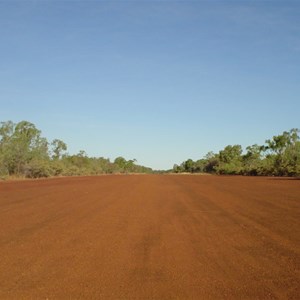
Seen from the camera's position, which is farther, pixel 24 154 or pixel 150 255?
pixel 24 154

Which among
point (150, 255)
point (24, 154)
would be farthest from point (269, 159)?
point (150, 255)

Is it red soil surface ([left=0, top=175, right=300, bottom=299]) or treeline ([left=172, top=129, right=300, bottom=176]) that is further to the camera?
treeline ([left=172, top=129, right=300, bottom=176])

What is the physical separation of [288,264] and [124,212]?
7197 mm

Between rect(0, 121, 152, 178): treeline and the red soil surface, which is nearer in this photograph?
the red soil surface

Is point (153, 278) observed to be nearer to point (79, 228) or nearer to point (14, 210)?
point (79, 228)

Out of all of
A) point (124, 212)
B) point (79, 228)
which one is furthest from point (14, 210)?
point (79, 228)

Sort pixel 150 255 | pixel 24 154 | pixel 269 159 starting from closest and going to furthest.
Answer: pixel 150 255
pixel 24 154
pixel 269 159

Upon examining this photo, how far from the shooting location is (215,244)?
312 inches

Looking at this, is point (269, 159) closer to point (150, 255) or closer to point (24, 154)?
point (24, 154)

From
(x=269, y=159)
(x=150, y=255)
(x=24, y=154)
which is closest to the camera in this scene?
(x=150, y=255)

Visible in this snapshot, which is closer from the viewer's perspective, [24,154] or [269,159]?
[24,154]

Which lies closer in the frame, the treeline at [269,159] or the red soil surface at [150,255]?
the red soil surface at [150,255]

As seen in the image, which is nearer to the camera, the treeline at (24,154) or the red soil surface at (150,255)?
the red soil surface at (150,255)

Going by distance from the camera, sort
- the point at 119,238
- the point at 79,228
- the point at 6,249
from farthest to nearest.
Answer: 1. the point at 79,228
2. the point at 119,238
3. the point at 6,249
